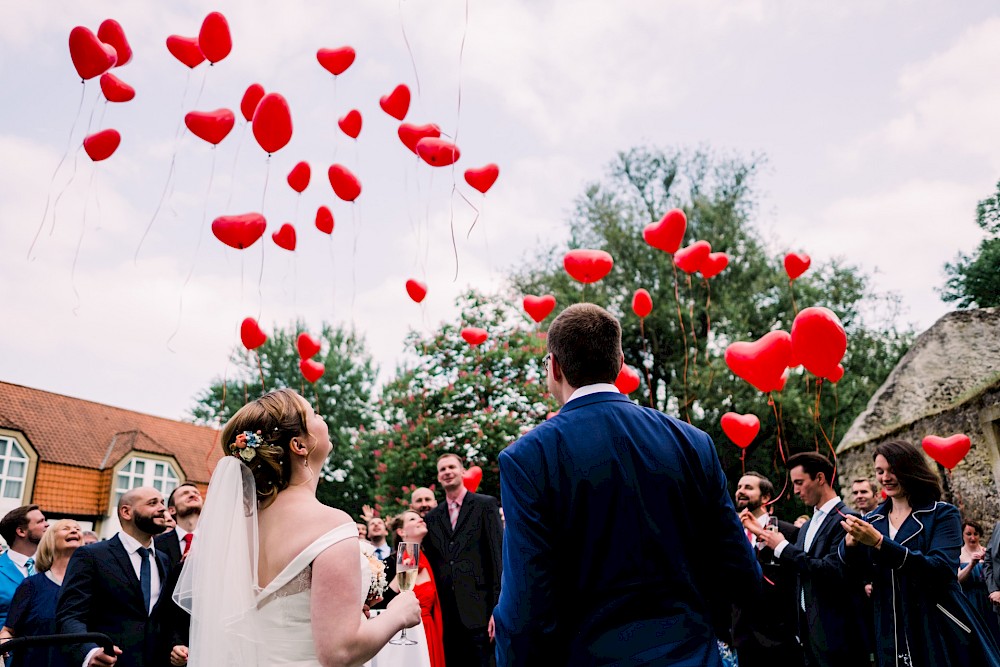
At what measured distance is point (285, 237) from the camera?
7070 mm

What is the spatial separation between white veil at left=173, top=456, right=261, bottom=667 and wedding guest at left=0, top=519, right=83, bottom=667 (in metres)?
2.86

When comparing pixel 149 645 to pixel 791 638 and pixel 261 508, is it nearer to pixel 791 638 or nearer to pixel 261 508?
pixel 261 508

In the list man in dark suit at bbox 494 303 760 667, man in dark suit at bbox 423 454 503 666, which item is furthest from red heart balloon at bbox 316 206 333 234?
man in dark suit at bbox 494 303 760 667

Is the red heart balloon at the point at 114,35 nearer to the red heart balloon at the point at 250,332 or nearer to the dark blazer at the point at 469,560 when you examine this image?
the red heart balloon at the point at 250,332

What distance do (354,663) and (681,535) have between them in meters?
1.10

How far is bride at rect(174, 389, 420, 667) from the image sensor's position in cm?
227

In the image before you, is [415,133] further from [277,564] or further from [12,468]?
[12,468]

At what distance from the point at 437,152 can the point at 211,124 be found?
1.91 meters

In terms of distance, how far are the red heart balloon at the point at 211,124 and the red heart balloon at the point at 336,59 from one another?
95 centimetres

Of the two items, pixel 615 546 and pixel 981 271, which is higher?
pixel 981 271

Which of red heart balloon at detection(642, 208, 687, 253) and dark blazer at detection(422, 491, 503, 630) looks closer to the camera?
dark blazer at detection(422, 491, 503, 630)

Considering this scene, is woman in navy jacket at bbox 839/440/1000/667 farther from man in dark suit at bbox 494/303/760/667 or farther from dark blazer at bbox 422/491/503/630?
dark blazer at bbox 422/491/503/630

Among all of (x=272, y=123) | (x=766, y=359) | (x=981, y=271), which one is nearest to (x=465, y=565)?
(x=766, y=359)

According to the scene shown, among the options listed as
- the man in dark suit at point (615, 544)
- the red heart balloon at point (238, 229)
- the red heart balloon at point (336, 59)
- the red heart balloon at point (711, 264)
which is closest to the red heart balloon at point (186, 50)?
the red heart balloon at point (336, 59)
